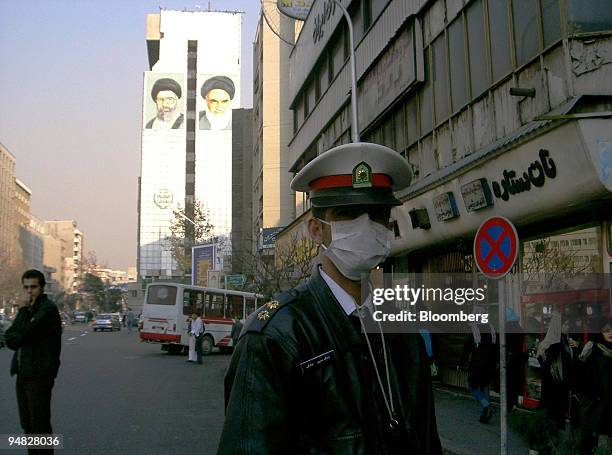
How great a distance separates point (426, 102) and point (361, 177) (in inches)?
559

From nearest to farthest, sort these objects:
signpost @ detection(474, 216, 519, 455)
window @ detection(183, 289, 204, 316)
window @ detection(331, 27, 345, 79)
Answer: signpost @ detection(474, 216, 519, 455) < window @ detection(331, 27, 345, 79) < window @ detection(183, 289, 204, 316)

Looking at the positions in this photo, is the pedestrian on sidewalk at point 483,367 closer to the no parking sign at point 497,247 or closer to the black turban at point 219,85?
the no parking sign at point 497,247

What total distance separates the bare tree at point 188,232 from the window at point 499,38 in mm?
48286

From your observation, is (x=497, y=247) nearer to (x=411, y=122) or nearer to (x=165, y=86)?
(x=411, y=122)

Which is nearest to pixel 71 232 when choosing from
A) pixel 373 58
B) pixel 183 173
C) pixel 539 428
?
pixel 183 173

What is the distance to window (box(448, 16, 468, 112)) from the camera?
1363 centimetres

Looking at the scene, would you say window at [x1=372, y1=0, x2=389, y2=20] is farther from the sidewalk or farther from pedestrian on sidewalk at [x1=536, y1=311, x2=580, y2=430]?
pedestrian on sidewalk at [x1=536, y1=311, x2=580, y2=430]

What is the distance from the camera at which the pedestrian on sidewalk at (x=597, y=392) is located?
746 cm

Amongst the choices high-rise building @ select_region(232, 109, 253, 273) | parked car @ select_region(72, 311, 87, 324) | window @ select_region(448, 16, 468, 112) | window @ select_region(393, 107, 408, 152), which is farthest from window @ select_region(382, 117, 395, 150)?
parked car @ select_region(72, 311, 87, 324)

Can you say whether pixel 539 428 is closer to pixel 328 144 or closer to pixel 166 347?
pixel 328 144

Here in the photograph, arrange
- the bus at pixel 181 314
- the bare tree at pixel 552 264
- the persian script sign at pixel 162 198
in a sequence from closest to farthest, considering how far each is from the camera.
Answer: the bare tree at pixel 552 264, the bus at pixel 181 314, the persian script sign at pixel 162 198

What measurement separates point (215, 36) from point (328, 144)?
4264 inches

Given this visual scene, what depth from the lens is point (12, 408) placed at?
444 inches

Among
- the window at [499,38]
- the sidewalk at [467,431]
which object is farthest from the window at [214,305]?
the window at [499,38]
